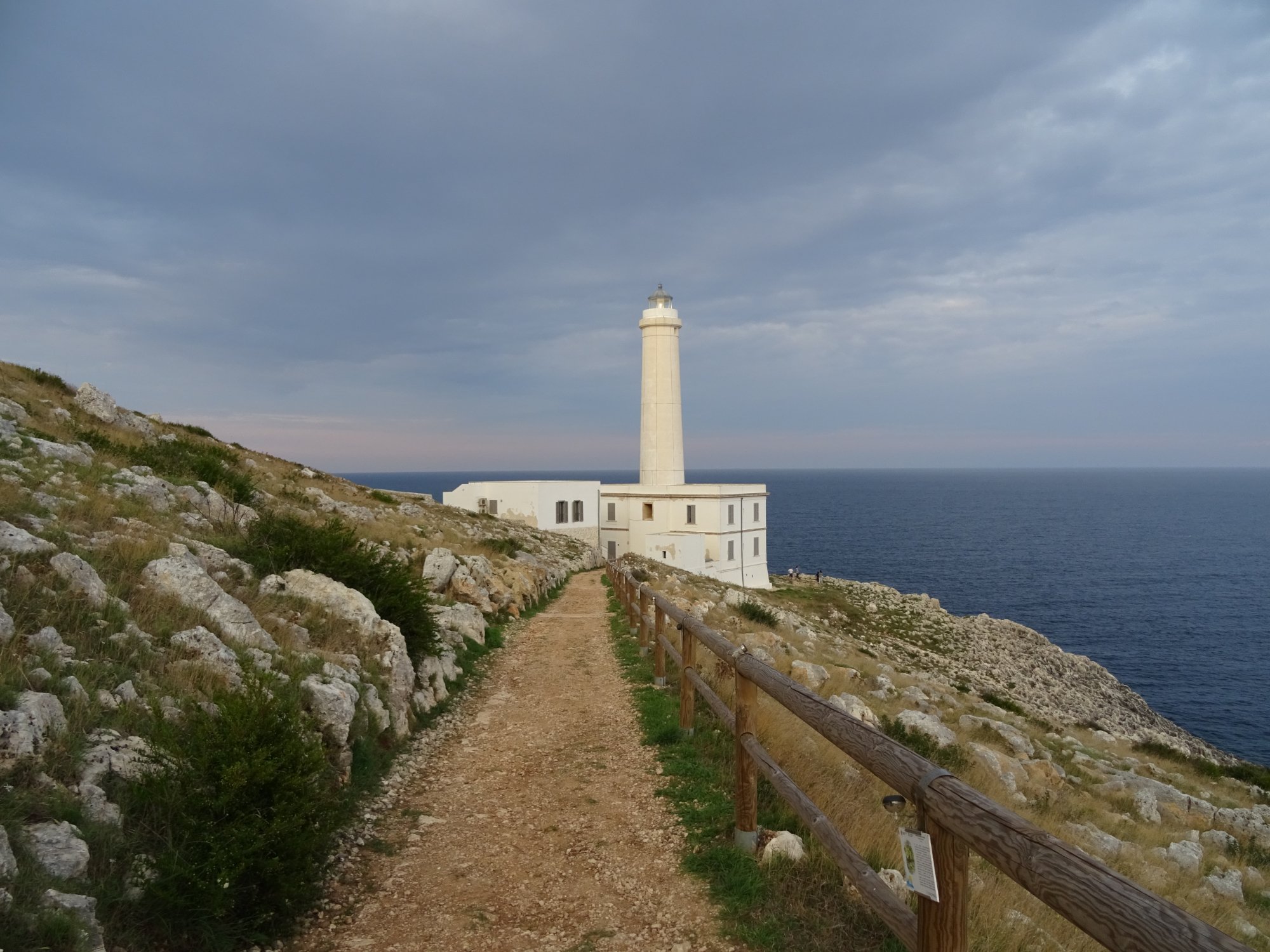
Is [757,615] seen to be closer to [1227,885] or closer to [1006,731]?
[1006,731]

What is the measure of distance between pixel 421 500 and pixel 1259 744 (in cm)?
3437

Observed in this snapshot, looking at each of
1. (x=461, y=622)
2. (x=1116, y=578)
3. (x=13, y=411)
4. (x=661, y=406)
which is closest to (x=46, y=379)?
(x=13, y=411)

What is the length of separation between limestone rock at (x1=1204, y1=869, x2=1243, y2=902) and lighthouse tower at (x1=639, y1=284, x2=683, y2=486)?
37.4 m

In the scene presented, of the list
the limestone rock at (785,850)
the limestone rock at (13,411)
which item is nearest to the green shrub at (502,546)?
the limestone rock at (13,411)

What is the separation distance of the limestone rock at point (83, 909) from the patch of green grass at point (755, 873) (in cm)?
300

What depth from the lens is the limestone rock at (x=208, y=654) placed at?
5711 millimetres

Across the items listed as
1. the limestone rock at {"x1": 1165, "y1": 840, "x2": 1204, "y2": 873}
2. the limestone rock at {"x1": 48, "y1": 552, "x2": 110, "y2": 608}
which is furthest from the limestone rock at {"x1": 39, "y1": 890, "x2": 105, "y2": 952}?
the limestone rock at {"x1": 1165, "y1": 840, "x2": 1204, "y2": 873}

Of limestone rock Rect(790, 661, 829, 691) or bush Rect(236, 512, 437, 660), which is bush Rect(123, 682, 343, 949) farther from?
limestone rock Rect(790, 661, 829, 691)

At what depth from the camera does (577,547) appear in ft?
111

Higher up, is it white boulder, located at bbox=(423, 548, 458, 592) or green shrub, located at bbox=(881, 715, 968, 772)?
white boulder, located at bbox=(423, 548, 458, 592)

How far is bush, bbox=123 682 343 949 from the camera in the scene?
3789 mm

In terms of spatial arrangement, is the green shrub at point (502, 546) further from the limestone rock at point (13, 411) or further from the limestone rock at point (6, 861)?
the limestone rock at point (6, 861)

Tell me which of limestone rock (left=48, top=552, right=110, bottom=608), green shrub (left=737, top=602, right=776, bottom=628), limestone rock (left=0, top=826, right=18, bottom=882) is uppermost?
limestone rock (left=48, top=552, right=110, bottom=608)

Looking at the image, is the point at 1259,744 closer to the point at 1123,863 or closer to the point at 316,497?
the point at 1123,863
